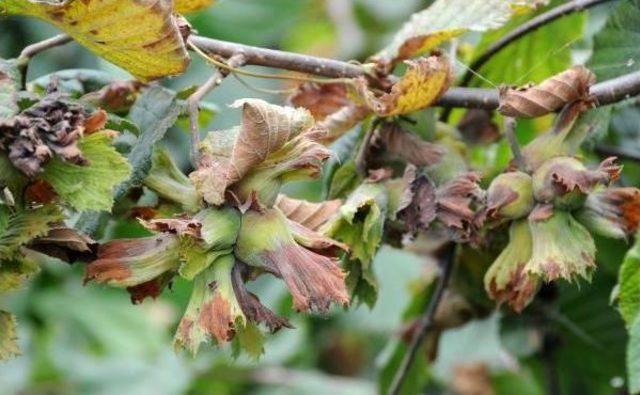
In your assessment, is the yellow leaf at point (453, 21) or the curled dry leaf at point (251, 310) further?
the yellow leaf at point (453, 21)

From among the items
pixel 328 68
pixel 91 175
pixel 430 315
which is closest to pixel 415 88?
pixel 328 68

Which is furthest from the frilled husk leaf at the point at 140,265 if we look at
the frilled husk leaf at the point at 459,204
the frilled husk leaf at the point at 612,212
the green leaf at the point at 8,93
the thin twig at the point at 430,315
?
the thin twig at the point at 430,315

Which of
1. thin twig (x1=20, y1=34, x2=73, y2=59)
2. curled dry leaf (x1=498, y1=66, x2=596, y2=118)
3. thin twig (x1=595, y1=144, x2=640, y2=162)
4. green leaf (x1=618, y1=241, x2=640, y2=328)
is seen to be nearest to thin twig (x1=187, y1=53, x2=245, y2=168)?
thin twig (x1=20, y1=34, x2=73, y2=59)

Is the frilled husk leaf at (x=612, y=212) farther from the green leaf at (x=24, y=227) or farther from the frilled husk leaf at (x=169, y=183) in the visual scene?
the green leaf at (x=24, y=227)

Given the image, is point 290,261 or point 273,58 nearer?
point 290,261

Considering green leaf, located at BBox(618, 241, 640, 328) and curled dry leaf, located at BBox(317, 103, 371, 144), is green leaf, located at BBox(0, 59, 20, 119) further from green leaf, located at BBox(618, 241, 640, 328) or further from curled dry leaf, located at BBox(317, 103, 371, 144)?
green leaf, located at BBox(618, 241, 640, 328)

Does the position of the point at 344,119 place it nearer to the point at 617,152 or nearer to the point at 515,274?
the point at 515,274

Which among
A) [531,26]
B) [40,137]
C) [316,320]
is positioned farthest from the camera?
[316,320]
